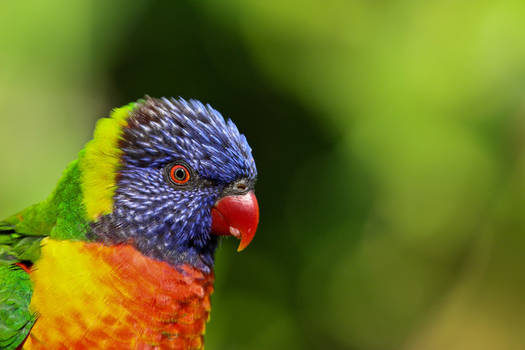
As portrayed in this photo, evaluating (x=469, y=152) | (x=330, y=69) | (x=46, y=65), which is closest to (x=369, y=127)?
(x=330, y=69)

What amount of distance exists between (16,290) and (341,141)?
3235 millimetres

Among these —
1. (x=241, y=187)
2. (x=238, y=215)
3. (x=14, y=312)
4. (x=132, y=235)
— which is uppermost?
(x=241, y=187)

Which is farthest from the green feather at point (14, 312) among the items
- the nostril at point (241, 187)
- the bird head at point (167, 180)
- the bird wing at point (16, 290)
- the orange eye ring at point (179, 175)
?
the nostril at point (241, 187)

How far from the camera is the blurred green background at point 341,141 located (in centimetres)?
383

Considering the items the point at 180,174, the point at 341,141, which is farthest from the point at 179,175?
the point at 341,141

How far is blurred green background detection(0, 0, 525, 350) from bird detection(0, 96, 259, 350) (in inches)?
69.3

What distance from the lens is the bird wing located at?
66.8 inches

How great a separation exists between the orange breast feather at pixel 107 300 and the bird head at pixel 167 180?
0.27 ft

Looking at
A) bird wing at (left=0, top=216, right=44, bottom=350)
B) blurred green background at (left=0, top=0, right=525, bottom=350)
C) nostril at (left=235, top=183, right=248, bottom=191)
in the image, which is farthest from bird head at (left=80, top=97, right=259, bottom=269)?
blurred green background at (left=0, top=0, right=525, bottom=350)

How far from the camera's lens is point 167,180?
6.38 ft

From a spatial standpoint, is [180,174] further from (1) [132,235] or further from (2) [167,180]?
(1) [132,235]

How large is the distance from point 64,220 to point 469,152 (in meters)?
3.68

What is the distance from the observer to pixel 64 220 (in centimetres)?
188

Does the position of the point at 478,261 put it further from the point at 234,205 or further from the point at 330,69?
the point at 234,205
